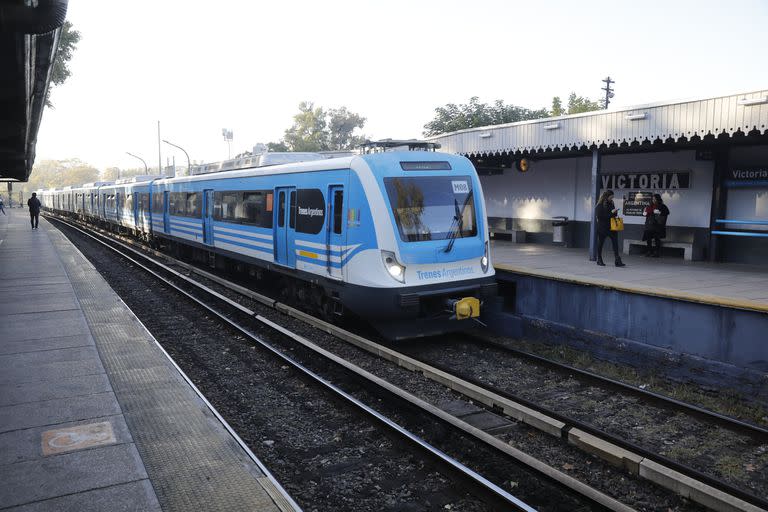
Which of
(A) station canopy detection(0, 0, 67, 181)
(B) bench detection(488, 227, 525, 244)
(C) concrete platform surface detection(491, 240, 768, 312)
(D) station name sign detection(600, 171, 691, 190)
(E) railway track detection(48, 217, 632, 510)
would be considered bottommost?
(E) railway track detection(48, 217, 632, 510)

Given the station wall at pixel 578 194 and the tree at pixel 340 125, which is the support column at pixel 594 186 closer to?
the station wall at pixel 578 194

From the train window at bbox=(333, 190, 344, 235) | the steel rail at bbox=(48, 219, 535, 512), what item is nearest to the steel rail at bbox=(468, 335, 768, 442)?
the steel rail at bbox=(48, 219, 535, 512)

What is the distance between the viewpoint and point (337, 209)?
9227 mm

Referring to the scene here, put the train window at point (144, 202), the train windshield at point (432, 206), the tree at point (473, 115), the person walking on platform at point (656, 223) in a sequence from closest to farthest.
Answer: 1. the train windshield at point (432, 206)
2. the person walking on platform at point (656, 223)
3. the train window at point (144, 202)
4. the tree at point (473, 115)

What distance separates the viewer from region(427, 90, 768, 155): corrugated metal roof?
9453mm

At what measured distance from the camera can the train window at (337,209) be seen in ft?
29.9

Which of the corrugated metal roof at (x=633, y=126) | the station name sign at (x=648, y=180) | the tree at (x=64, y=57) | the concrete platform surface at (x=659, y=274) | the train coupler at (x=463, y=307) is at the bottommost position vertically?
the train coupler at (x=463, y=307)

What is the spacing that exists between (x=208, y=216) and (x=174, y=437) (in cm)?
1109

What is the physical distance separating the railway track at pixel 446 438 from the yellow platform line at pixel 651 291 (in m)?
3.87

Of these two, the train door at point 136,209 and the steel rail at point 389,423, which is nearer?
the steel rail at point 389,423

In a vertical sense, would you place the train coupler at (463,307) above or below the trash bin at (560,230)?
below

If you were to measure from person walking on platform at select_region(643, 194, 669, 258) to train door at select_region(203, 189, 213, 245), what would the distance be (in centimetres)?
1061

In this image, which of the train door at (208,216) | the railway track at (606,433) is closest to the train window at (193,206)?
the train door at (208,216)

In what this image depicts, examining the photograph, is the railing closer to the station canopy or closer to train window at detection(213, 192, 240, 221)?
train window at detection(213, 192, 240, 221)
